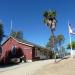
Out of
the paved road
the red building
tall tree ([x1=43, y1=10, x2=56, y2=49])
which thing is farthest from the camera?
the red building

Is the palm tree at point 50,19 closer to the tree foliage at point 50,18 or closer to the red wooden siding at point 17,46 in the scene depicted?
the tree foliage at point 50,18

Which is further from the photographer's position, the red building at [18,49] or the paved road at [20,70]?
the red building at [18,49]

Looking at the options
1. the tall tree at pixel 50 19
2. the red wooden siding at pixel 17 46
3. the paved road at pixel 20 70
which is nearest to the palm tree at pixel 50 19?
the tall tree at pixel 50 19

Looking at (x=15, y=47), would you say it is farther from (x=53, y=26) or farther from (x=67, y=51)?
(x=67, y=51)

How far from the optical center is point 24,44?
42.8 meters

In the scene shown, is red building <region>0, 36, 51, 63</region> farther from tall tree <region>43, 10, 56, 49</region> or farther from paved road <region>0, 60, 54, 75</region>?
paved road <region>0, 60, 54, 75</region>

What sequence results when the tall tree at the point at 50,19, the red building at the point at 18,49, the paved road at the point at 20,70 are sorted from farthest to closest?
the red building at the point at 18,49
the tall tree at the point at 50,19
the paved road at the point at 20,70

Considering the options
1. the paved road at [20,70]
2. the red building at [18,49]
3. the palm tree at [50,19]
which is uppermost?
the palm tree at [50,19]

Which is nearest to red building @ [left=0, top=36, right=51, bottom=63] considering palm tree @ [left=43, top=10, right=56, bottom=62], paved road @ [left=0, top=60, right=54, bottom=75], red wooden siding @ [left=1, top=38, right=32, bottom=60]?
red wooden siding @ [left=1, top=38, right=32, bottom=60]

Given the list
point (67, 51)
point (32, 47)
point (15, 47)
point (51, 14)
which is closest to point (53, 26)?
point (51, 14)

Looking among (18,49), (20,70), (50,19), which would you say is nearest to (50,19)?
(50,19)

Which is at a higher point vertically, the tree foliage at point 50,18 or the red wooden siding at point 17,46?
the tree foliage at point 50,18

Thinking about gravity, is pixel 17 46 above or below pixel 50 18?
below

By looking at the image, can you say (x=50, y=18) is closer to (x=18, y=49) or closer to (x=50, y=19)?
(x=50, y=19)
